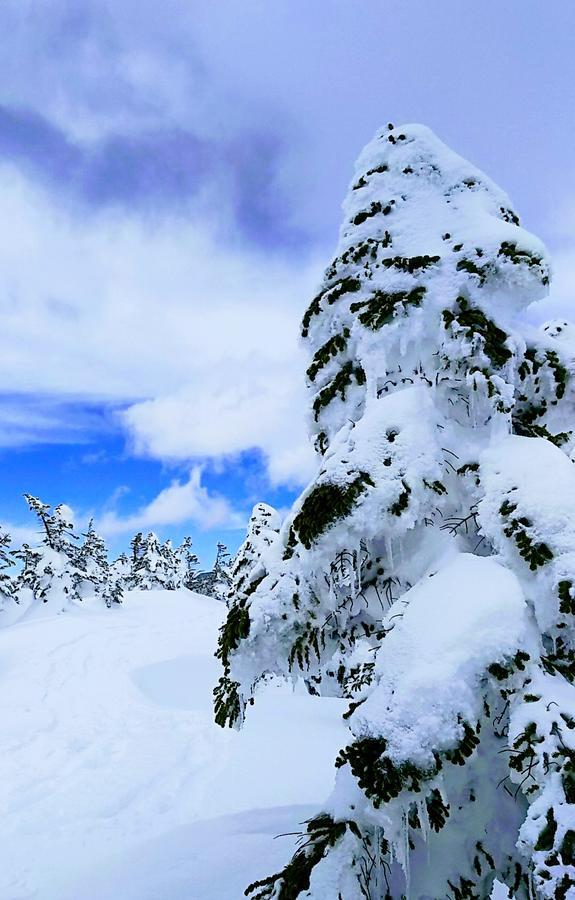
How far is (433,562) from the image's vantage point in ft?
18.4

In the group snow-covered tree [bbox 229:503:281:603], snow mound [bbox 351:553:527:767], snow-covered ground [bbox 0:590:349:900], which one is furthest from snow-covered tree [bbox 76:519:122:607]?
snow mound [bbox 351:553:527:767]

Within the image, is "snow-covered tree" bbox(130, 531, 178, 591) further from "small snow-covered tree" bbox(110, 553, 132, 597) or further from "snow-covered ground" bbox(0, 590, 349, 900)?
"snow-covered ground" bbox(0, 590, 349, 900)

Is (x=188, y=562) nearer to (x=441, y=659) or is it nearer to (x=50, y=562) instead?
(x=50, y=562)

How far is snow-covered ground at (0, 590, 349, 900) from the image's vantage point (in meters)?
9.71

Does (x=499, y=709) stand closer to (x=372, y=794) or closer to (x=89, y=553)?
(x=372, y=794)

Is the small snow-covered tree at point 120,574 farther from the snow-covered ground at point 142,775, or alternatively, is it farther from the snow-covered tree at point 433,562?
the snow-covered tree at point 433,562

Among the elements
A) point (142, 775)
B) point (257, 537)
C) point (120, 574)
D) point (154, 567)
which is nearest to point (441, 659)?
point (257, 537)

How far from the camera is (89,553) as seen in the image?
48.0 m

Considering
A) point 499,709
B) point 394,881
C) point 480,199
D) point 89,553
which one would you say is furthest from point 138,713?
point 89,553

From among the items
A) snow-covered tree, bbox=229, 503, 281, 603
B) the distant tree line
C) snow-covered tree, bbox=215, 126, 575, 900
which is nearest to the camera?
snow-covered tree, bbox=215, 126, 575, 900

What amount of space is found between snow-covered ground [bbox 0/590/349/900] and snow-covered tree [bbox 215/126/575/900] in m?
5.97

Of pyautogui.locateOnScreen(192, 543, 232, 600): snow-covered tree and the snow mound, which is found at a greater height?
pyautogui.locateOnScreen(192, 543, 232, 600): snow-covered tree

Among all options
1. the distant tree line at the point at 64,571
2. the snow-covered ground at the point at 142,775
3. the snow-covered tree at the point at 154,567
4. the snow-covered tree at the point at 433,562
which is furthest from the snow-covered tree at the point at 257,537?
the snow-covered tree at the point at 154,567

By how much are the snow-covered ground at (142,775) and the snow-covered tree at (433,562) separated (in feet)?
19.6
